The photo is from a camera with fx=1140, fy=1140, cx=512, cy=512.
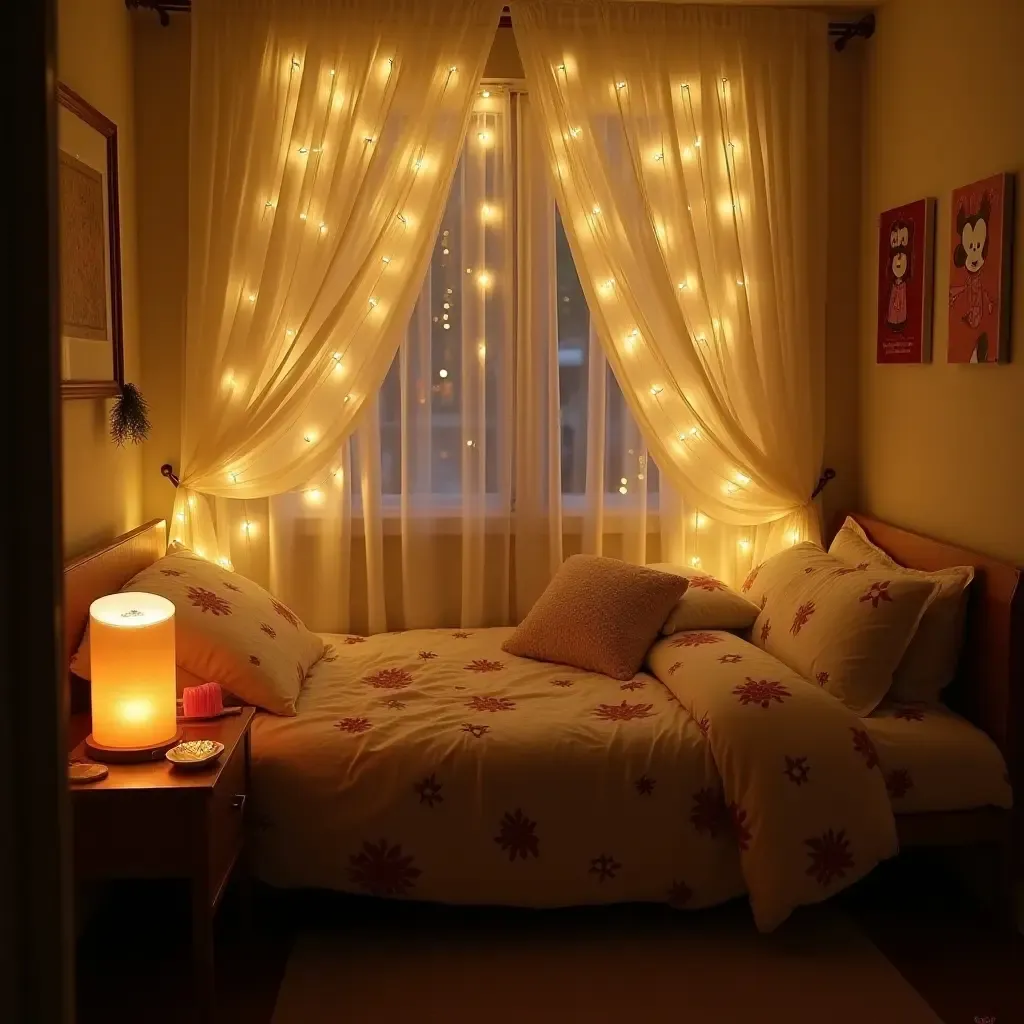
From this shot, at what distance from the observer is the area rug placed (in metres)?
2.44

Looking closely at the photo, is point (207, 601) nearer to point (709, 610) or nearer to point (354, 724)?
point (354, 724)

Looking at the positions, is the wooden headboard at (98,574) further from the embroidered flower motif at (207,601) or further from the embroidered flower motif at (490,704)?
the embroidered flower motif at (490,704)

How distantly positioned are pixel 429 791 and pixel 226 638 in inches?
25.9

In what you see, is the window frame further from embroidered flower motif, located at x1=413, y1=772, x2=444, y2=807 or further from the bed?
embroidered flower motif, located at x1=413, y1=772, x2=444, y2=807

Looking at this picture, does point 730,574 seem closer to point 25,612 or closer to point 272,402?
point 272,402

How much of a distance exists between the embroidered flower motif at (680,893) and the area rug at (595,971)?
0.12m

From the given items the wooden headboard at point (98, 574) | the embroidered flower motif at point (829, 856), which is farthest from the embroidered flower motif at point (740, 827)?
the wooden headboard at point (98, 574)

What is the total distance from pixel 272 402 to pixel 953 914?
2.41 m

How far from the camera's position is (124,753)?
2.35 m

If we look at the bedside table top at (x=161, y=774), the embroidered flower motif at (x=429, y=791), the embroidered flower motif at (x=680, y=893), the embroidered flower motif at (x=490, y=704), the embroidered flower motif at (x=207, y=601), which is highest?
the embroidered flower motif at (x=207, y=601)

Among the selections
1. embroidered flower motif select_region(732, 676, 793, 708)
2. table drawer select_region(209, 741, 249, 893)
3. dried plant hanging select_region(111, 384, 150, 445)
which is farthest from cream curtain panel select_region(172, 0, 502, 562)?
embroidered flower motif select_region(732, 676, 793, 708)

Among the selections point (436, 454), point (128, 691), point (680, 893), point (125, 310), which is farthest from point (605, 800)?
point (125, 310)

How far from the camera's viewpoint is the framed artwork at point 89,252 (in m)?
2.86

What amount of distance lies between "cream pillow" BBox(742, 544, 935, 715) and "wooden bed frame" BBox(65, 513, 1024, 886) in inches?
6.5
